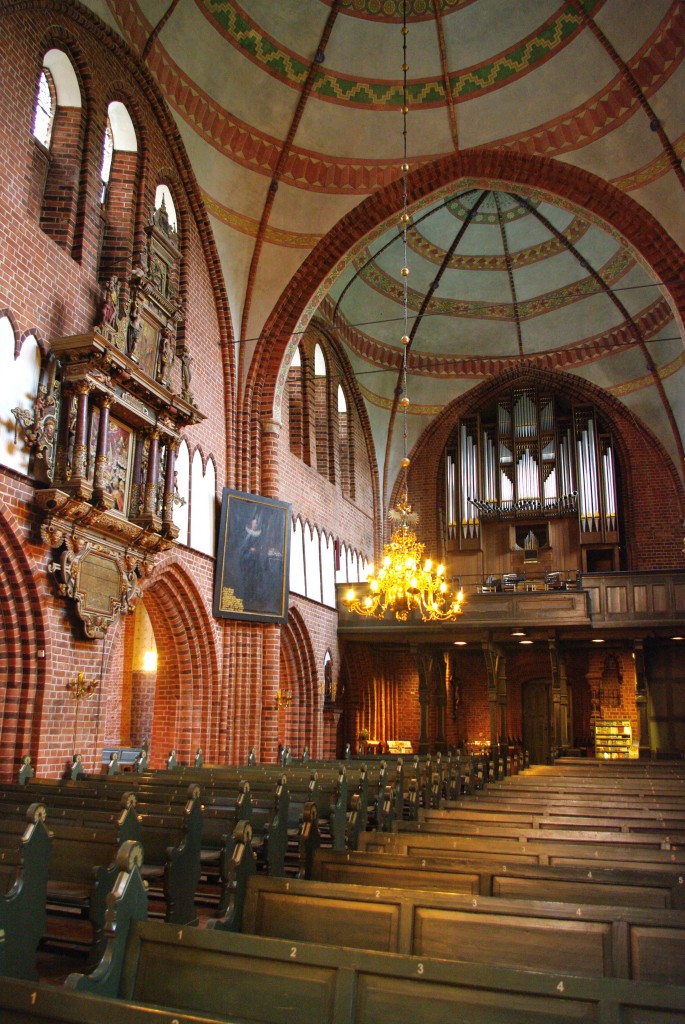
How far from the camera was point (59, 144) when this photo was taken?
41.6 ft

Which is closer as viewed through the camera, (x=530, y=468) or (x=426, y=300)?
(x=426, y=300)

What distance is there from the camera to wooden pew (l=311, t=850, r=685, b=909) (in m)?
4.36

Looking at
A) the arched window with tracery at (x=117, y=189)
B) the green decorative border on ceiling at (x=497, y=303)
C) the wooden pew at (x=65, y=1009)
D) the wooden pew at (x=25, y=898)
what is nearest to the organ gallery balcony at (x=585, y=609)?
the green decorative border on ceiling at (x=497, y=303)

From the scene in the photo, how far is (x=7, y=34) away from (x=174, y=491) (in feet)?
22.2

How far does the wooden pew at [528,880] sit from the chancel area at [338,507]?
0.08ft

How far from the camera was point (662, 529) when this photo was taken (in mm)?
24484

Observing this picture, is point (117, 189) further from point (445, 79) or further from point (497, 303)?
point (497, 303)

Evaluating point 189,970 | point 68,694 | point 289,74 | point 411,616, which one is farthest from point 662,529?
point 189,970

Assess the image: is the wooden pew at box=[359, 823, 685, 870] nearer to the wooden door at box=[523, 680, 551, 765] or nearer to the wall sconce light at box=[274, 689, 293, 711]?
the wall sconce light at box=[274, 689, 293, 711]

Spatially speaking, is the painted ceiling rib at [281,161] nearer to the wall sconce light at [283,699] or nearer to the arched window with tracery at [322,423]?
the arched window with tracery at [322,423]

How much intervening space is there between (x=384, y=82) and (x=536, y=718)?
18.1 m

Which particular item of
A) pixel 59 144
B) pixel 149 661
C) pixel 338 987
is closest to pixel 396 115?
pixel 59 144

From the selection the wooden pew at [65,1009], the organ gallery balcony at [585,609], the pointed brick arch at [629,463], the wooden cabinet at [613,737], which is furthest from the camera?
the pointed brick arch at [629,463]

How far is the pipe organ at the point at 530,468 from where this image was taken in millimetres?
25328
